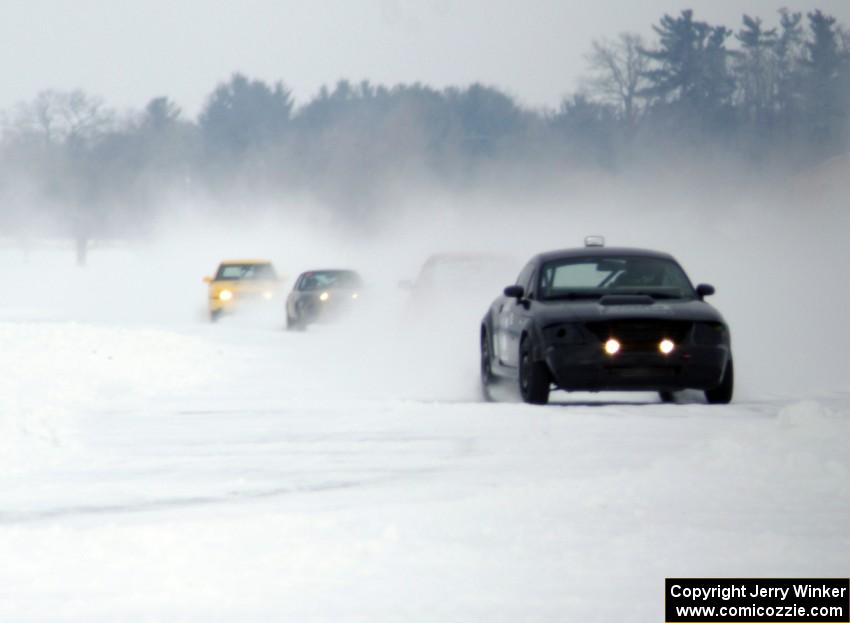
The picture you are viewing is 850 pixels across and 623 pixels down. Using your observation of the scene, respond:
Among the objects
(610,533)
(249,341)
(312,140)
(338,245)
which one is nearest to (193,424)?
(610,533)

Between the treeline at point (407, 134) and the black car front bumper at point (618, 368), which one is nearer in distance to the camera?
the black car front bumper at point (618, 368)

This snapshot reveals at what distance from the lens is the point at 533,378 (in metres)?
16.3

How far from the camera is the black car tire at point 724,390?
1656cm

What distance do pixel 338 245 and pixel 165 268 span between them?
1375 centimetres

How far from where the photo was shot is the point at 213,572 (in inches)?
313

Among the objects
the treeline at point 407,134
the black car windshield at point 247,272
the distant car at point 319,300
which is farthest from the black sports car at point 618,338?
the treeline at point 407,134

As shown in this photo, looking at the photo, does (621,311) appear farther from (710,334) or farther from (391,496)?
(391,496)

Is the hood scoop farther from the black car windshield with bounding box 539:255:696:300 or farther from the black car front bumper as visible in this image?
the black car front bumper

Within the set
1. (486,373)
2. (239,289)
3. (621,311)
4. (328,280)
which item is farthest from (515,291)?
(239,289)

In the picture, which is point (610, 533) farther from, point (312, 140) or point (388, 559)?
point (312, 140)

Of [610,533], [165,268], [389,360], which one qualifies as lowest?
[165,268]

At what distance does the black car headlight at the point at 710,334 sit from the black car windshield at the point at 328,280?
20741 millimetres

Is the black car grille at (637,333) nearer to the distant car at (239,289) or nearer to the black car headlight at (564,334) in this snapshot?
the black car headlight at (564,334)

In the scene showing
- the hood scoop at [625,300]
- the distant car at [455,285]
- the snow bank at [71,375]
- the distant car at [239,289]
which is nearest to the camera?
the snow bank at [71,375]
